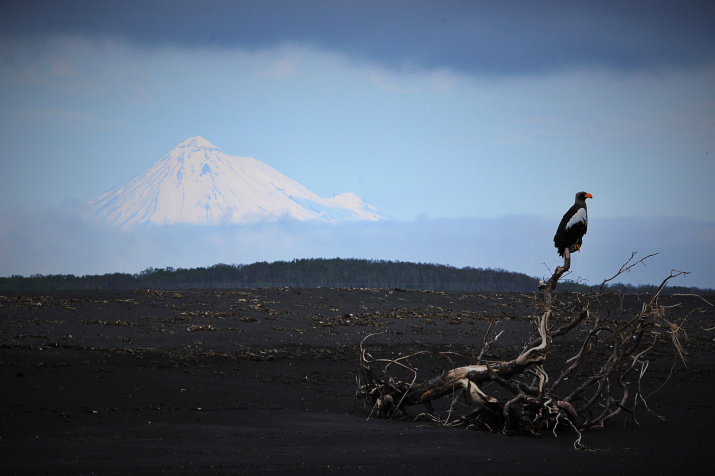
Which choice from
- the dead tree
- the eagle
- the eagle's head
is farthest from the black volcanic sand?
the eagle's head

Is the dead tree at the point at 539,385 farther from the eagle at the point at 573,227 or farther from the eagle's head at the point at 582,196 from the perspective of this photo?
the eagle's head at the point at 582,196

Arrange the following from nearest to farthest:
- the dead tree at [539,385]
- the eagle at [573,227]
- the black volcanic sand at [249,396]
A: the black volcanic sand at [249,396], the dead tree at [539,385], the eagle at [573,227]

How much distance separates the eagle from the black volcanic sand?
288cm

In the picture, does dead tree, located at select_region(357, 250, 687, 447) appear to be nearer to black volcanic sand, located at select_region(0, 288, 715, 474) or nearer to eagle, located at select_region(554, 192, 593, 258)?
black volcanic sand, located at select_region(0, 288, 715, 474)

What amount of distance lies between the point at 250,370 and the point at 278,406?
3306 millimetres

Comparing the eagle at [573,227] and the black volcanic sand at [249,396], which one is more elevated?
the eagle at [573,227]

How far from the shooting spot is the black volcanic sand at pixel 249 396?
824cm

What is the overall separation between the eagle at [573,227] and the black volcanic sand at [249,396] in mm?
2875

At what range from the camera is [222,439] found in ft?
30.5

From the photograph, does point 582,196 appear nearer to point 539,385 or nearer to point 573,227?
point 573,227

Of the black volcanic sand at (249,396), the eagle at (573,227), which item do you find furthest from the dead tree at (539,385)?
the eagle at (573,227)

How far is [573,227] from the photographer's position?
1305 centimetres

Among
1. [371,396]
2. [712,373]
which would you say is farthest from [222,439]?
[712,373]

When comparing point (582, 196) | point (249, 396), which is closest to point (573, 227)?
point (582, 196)
